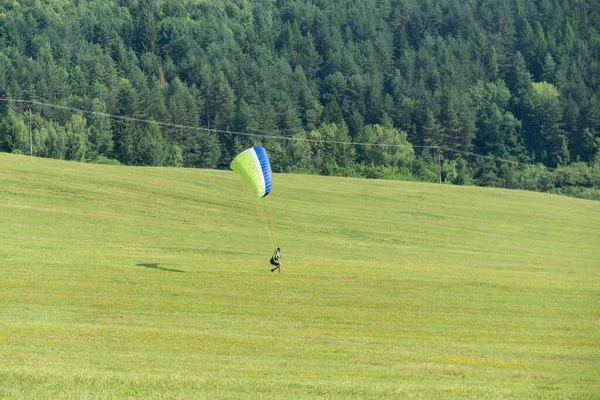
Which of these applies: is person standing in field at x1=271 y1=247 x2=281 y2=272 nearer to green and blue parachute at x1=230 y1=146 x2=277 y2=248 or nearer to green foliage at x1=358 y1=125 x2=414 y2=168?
green and blue parachute at x1=230 y1=146 x2=277 y2=248

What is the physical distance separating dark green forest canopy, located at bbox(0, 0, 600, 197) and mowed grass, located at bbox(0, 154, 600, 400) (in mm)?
50731

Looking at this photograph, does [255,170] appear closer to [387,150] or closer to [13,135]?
[13,135]

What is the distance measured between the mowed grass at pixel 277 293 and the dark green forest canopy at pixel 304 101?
50.7 m

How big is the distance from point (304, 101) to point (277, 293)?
135561mm

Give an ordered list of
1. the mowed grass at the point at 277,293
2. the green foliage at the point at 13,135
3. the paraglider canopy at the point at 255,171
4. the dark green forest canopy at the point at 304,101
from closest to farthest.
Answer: the mowed grass at the point at 277,293
the paraglider canopy at the point at 255,171
the green foliage at the point at 13,135
the dark green forest canopy at the point at 304,101

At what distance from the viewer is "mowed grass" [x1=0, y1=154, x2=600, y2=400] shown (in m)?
20.6

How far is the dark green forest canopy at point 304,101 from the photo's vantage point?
4833 inches

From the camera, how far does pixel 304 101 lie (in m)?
168

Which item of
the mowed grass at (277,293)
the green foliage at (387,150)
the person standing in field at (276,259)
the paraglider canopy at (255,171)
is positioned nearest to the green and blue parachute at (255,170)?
the paraglider canopy at (255,171)

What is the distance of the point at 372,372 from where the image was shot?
72.1ft

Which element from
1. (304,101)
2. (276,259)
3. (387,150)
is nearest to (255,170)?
(276,259)

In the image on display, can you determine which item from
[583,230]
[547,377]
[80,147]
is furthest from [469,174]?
[547,377]

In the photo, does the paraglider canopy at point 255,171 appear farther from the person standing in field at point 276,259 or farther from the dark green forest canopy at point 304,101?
the dark green forest canopy at point 304,101

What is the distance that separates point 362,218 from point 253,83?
112 meters
